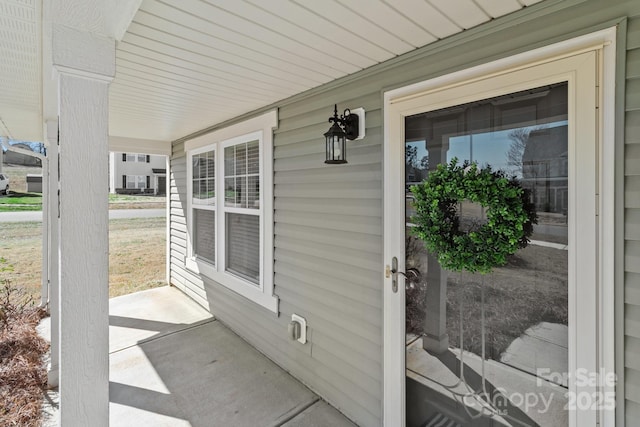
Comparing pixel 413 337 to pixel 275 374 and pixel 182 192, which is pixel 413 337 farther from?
pixel 182 192

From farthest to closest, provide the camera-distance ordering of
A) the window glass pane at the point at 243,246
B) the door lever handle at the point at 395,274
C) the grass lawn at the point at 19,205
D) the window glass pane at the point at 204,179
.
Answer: the grass lawn at the point at 19,205 → the window glass pane at the point at 204,179 → the window glass pane at the point at 243,246 → the door lever handle at the point at 395,274

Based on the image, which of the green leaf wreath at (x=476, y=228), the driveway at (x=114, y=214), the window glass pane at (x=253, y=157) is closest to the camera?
the green leaf wreath at (x=476, y=228)

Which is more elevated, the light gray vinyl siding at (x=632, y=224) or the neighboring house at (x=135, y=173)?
the neighboring house at (x=135, y=173)

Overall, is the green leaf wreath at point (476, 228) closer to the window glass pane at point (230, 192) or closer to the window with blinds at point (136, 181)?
the window glass pane at point (230, 192)

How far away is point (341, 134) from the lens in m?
2.20

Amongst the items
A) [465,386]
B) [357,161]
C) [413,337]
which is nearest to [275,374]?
[413,337]

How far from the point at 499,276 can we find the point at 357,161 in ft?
3.84

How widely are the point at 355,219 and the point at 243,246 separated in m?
1.86

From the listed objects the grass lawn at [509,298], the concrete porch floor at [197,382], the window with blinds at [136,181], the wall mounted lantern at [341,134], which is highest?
the window with blinds at [136,181]

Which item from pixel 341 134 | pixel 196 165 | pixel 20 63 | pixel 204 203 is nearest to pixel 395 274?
pixel 341 134

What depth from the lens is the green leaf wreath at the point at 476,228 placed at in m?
1.54

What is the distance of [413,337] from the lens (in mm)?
2025

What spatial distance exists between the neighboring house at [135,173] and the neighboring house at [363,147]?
19.0 meters

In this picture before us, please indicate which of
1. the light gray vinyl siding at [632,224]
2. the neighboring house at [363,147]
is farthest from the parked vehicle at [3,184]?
the light gray vinyl siding at [632,224]
